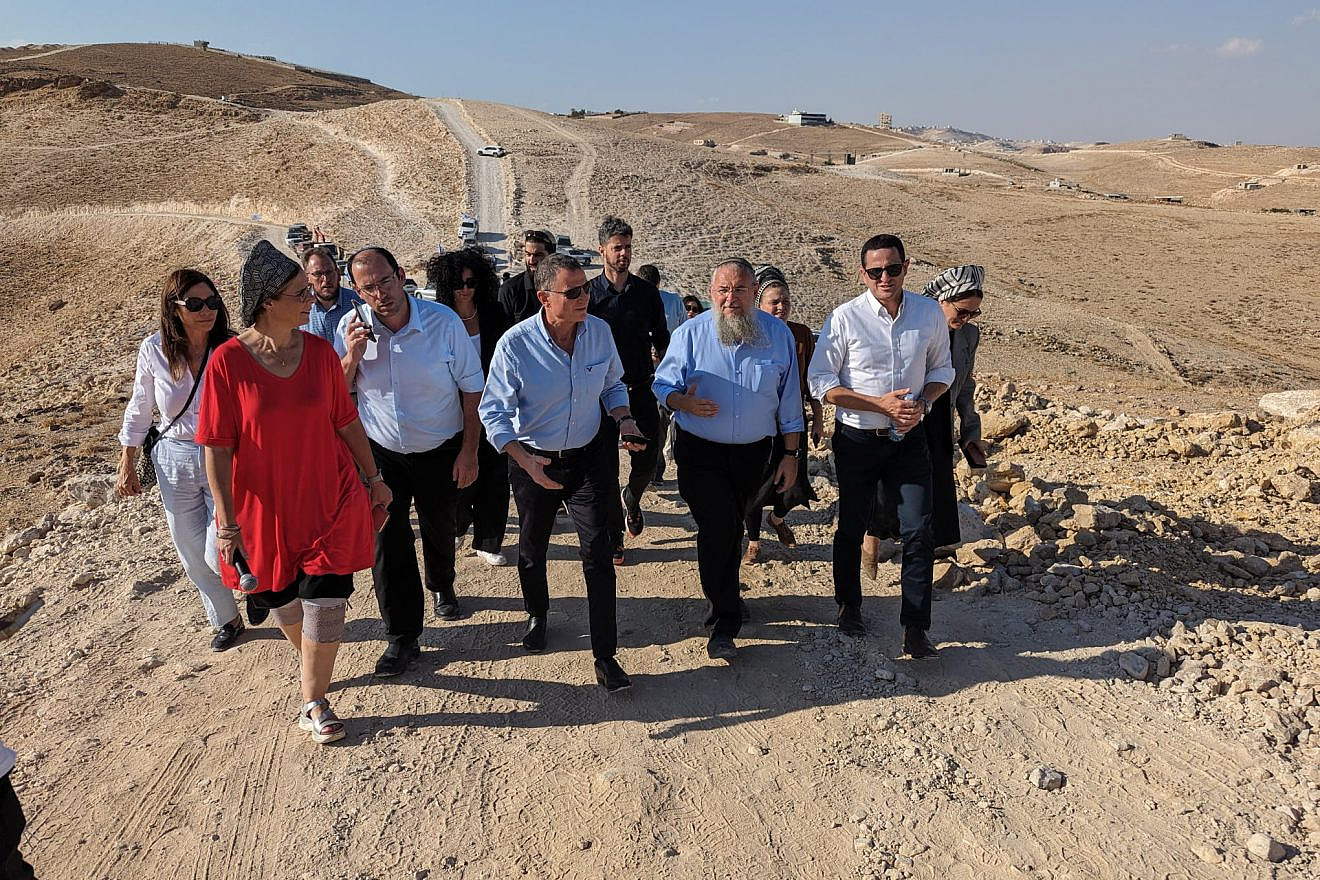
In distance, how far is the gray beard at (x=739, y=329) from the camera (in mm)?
4195

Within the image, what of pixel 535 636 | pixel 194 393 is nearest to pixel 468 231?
pixel 194 393

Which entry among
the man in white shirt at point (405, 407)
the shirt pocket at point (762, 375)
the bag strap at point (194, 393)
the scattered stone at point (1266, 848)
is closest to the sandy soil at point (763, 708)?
the scattered stone at point (1266, 848)

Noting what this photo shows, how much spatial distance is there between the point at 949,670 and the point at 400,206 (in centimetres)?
2960

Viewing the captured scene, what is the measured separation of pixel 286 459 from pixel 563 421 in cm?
127

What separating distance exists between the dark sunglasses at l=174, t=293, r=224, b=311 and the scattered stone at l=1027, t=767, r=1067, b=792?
4269mm

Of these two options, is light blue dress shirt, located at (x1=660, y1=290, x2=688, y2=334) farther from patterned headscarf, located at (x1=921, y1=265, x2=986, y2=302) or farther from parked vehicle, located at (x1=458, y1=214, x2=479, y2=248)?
parked vehicle, located at (x1=458, y1=214, x2=479, y2=248)

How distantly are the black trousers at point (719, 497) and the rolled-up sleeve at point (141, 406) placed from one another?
8.90 feet

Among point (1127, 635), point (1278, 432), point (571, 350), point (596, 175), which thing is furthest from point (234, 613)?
point (596, 175)

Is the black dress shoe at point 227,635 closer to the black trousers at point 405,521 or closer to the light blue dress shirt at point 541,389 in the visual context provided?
the black trousers at point 405,521

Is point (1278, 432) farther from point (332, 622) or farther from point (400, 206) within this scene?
point (400, 206)

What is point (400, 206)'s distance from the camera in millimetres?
30000

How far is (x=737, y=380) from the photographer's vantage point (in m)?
4.23

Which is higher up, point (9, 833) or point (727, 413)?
point (727, 413)

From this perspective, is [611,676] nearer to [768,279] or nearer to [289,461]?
[289,461]
